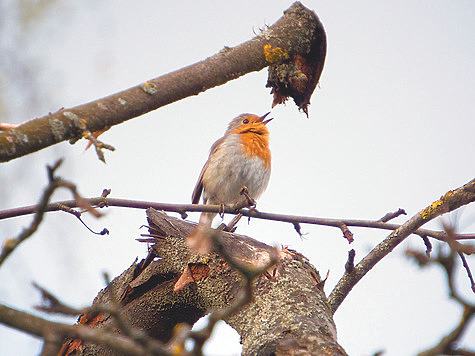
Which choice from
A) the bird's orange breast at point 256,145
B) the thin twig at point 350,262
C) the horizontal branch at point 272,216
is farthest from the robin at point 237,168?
the thin twig at point 350,262

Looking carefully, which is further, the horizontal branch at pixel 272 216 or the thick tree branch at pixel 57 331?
the horizontal branch at pixel 272 216

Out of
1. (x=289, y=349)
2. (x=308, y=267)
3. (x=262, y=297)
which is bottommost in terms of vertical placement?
(x=289, y=349)

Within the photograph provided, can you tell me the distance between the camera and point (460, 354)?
1092 mm

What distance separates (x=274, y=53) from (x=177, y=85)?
61 cm

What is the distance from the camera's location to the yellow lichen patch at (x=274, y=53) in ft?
7.33

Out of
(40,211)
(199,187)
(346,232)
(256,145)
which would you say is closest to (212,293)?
(346,232)

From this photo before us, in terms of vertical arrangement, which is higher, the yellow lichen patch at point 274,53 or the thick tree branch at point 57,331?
the yellow lichen patch at point 274,53

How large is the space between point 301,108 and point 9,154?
174 centimetres

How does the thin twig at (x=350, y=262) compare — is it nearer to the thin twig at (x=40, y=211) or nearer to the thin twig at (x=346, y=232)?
the thin twig at (x=346, y=232)

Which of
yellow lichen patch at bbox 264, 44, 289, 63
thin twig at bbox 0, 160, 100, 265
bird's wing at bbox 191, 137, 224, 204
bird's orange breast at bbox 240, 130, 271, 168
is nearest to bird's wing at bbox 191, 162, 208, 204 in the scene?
bird's wing at bbox 191, 137, 224, 204

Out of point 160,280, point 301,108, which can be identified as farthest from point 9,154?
point 301,108

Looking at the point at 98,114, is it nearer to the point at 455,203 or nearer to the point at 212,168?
the point at 455,203

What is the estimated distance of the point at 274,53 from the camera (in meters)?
2.31

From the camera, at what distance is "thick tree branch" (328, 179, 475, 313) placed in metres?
2.45
